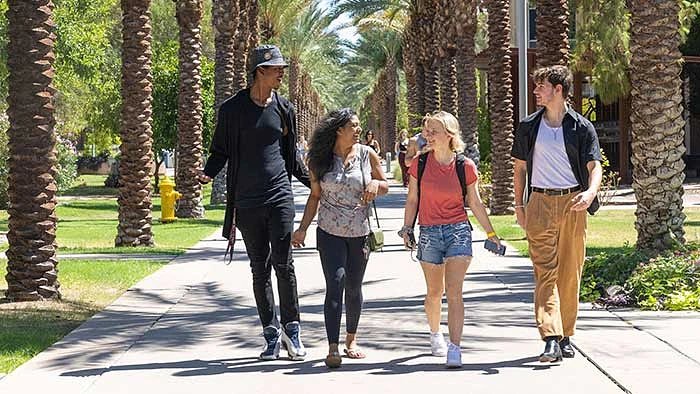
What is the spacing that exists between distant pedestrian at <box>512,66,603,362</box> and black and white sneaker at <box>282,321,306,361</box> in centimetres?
163

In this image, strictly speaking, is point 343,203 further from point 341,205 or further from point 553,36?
point 553,36

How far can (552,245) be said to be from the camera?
28.1ft

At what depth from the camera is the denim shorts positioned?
8.48m

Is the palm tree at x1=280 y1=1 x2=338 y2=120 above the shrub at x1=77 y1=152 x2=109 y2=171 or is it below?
above

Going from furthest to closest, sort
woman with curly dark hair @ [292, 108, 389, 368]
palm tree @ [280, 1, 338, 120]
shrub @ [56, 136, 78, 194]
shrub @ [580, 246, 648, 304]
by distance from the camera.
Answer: palm tree @ [280, 1, 338, 120] → shrub @ [56, 136, 78, 194] → shrub @ [580, 246, 648, 304] → woman with curly dark hair @ [292, 108, 389, 368]

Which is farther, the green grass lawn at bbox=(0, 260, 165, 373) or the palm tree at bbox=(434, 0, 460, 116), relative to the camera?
the palm tree at bbox=(434, 0, 460, 116)

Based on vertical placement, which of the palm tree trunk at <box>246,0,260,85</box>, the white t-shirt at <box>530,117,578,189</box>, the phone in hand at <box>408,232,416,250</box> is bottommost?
the phone in hand at <box>408,232,416,250</box>

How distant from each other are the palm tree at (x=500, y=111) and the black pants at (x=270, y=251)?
17.7 metres

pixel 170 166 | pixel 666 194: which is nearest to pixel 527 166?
pixel 666 194

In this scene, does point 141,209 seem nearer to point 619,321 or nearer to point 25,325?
point 25,325

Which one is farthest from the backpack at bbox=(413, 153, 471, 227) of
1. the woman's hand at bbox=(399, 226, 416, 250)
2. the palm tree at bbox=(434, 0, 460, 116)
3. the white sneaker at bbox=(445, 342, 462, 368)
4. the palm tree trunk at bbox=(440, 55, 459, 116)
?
the palm tree trunk at bbox=(440, 55, 459, 116)

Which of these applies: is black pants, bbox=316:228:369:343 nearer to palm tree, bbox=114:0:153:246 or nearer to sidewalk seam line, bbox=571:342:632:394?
sidewalk seam line, bbox=571:342:632:394

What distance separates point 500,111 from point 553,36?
528 centimetres

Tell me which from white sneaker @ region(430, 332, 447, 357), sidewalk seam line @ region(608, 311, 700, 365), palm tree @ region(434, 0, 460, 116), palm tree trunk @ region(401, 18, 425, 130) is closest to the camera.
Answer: sidewalk seam line @ region(608, 311, 700, 365)
